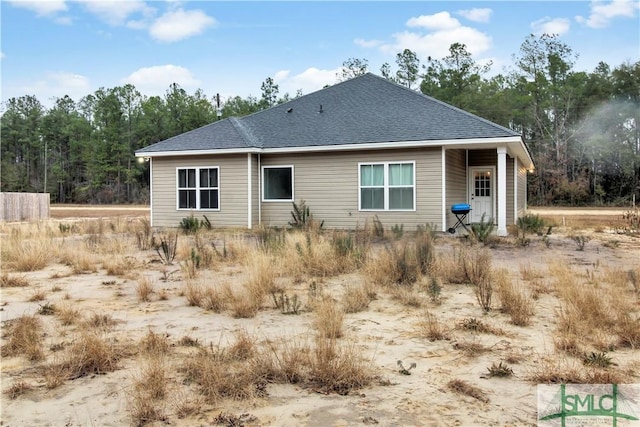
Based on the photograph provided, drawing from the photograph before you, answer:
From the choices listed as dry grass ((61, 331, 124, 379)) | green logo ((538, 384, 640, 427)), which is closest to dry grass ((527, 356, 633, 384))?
green logo ((538, 384, 640, 427))

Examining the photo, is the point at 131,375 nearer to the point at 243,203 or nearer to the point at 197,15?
the point at 243,203

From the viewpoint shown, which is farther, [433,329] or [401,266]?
[401,266]

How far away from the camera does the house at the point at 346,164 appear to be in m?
13.9

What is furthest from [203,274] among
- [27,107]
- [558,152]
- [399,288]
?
[27,107]

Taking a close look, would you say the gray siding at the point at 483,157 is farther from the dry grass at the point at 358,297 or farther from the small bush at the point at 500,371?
the small bush at the point at 500,371

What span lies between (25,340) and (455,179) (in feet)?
44.2

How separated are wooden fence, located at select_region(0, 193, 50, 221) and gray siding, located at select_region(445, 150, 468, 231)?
18.1 metres

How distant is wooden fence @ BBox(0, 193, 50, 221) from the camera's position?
20688mm

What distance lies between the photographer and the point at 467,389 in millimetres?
3133

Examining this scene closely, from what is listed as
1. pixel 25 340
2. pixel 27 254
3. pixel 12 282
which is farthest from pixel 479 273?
pixel 27 254

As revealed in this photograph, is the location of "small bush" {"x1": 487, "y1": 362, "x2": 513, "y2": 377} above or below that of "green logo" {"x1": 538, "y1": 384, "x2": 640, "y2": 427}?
above

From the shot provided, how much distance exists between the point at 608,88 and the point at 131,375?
141 feet

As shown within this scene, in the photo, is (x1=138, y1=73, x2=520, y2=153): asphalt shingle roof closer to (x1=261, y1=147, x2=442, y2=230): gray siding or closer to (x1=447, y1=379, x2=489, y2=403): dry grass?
(x1=261, y1=147, x2=442, y2=230): gray siding

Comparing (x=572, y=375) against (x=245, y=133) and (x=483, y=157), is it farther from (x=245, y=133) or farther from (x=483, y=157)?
(x=483, y=157)
